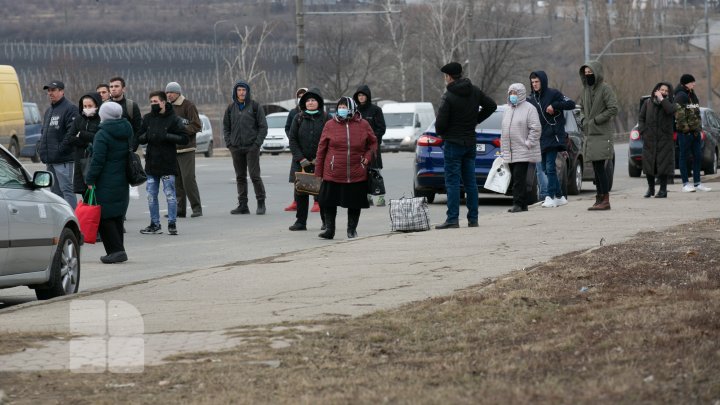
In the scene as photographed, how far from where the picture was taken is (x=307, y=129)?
1838 cm

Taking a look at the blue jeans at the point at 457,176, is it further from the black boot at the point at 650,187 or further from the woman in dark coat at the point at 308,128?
the black boot at the point at 650,187

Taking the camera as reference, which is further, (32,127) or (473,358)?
(32,127)

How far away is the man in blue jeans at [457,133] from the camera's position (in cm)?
1581

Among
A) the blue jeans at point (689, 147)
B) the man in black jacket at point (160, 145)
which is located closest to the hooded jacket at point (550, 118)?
the blue jeans at point (689, 147)

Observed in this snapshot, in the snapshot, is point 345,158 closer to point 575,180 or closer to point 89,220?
point 89,220

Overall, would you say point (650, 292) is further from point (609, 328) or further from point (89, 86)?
point (89, 86)

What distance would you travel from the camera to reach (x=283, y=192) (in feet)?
88.9

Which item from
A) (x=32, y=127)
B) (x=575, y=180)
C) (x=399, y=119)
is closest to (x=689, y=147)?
(x=575, y=180)

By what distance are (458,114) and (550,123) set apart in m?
3.75

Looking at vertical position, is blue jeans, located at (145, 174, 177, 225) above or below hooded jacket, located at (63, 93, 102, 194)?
below

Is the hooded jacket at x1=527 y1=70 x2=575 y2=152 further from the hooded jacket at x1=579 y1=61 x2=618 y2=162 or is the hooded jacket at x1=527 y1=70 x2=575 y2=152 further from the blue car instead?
the blue car

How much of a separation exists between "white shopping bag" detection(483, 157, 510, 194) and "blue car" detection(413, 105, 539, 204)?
232 centimetres

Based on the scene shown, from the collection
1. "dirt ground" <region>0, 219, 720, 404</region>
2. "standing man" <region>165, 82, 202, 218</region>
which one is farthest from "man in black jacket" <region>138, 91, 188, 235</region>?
"dirt ground" <region>0, 219, 720, 404</region>

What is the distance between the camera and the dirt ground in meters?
6.22
